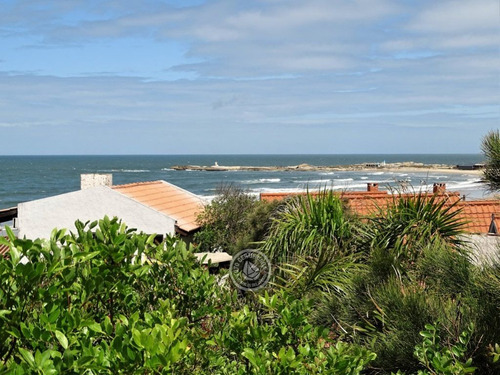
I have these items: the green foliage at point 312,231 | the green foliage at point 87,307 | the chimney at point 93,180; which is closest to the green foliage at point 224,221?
the chimney at point 93,180

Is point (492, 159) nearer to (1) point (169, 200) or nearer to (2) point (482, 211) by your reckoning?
(2) point (482, 211)

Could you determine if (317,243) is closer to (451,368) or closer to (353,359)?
(451,368)

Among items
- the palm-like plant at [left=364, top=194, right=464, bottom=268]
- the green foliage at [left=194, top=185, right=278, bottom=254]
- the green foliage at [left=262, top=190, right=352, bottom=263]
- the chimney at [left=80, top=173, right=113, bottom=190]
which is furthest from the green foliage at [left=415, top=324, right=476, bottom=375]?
the chimney at [left=80, top=173, right=113, bottom=190]

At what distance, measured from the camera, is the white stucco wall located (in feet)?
72.0

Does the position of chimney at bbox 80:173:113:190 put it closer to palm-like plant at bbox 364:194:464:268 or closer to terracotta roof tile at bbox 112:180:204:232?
terracotta roof tile at bbox 112:180:204:232

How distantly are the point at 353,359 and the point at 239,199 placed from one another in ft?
67.9

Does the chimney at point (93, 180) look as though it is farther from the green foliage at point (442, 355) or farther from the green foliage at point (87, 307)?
the green foliage at point (87, 307)

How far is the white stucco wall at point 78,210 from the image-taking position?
2195 centimetres

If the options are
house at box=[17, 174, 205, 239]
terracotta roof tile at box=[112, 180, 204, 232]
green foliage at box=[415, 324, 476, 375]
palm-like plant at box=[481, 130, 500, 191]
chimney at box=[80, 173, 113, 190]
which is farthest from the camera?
chimney at box=[80, 173, 113, 190]

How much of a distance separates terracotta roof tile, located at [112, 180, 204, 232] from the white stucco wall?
60cm

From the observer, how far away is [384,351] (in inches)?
226

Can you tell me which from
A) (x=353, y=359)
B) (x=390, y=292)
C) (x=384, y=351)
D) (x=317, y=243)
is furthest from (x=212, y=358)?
(x=317, y=243)

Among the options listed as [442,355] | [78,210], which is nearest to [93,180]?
[78,210]

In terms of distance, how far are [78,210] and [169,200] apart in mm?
4190
